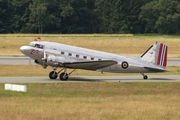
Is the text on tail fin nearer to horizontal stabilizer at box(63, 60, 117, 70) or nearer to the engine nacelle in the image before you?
horizontal stabilizer at box(63, 60, 117, 70)

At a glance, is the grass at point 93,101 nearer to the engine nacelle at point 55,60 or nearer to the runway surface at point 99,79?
the runway surface at point 99,79

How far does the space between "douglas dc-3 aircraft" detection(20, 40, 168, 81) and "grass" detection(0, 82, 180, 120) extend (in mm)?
3933

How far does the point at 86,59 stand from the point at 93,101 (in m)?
11.3

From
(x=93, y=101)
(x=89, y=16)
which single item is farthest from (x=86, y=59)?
(x=89, y=16)

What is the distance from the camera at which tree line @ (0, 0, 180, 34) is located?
13362 centimetres

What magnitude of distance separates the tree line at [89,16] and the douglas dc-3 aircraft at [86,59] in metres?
89.9

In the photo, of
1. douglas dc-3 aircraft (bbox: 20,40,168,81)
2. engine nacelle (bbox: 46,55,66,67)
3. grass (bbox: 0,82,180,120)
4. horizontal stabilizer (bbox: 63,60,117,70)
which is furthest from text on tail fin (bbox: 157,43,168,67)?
engine nacelle (bbox: 46,55,66,67)

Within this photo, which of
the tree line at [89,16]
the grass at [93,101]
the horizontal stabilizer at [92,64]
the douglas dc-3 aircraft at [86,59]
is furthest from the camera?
the tree line at [89,16]

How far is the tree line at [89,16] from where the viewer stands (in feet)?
438

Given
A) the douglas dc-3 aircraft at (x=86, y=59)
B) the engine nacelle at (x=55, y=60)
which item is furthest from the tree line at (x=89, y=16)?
the engine nacelle at (x=55, y=60)

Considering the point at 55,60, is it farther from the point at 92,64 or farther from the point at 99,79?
the point at 99,79

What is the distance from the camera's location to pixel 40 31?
135m

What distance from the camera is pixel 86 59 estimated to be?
1661 inches

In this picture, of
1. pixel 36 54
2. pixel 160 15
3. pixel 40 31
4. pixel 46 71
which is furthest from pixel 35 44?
pixel 160 15
